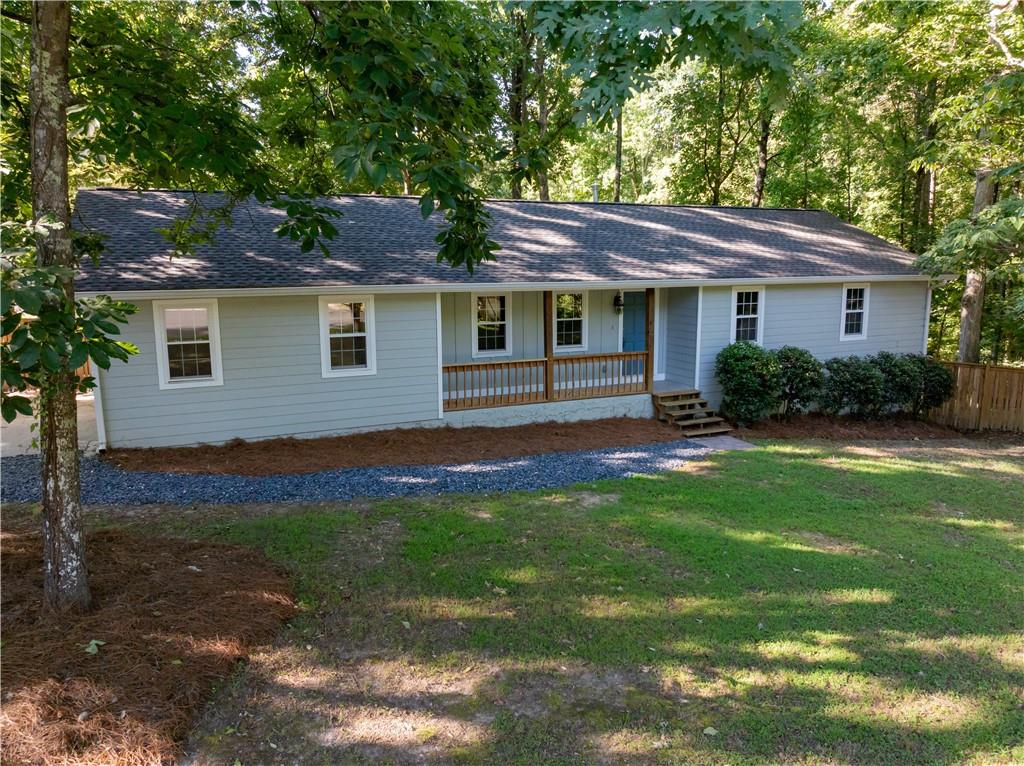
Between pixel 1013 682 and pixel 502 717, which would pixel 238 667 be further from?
pixel 1013 682

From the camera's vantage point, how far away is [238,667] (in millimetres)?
4309

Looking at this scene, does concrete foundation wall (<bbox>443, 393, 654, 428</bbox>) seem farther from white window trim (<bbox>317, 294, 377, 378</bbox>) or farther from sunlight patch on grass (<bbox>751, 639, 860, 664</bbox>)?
sunlight patch on grass (<bbox>751, 639, 860, 664</bbox>)

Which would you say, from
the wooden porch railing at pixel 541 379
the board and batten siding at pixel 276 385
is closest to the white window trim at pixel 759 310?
the wooden porch railing at pixel 541 379

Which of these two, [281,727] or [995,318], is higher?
[995,318]

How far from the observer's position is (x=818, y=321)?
1450 centimetres

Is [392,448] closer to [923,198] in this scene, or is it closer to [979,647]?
[979,647]

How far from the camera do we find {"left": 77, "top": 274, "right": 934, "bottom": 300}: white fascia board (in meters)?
9.41

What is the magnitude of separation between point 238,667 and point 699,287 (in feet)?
36.8

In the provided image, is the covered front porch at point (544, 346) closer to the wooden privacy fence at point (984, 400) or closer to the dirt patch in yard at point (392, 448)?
the dirt patch in yard at point (392, 448)

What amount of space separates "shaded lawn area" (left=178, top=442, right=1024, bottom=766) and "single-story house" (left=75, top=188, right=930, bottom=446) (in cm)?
374

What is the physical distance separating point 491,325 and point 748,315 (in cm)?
548

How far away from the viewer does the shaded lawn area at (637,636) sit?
371cm

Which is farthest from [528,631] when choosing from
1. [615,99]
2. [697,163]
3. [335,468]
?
[697,163]

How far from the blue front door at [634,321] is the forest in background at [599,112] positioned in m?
3.73
